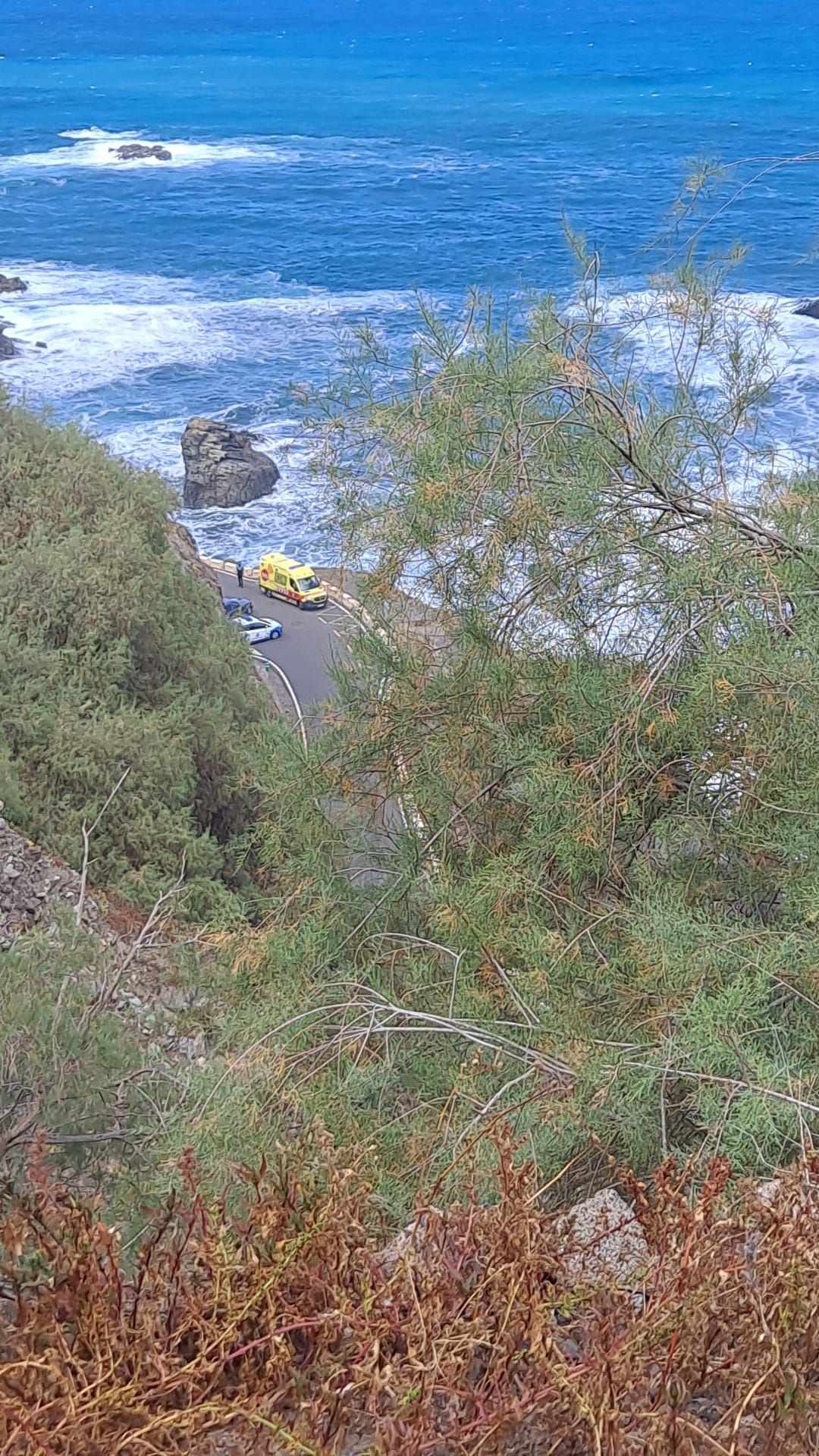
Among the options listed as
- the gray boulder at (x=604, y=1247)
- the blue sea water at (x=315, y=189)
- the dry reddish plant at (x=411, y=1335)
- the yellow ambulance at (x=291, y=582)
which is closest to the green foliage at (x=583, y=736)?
the gray boulder at (x=604, y=1247)

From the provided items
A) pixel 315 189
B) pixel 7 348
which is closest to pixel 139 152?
pixel 315 189

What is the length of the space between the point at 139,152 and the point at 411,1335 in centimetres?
7390

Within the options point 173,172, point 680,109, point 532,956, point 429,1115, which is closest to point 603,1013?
point 532,956

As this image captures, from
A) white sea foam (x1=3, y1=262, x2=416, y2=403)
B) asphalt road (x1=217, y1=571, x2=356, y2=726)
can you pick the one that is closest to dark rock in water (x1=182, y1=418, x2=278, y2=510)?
asphalt road (x1=217, y1=571, x2=356, y2=726)

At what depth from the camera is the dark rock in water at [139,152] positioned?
220 ft

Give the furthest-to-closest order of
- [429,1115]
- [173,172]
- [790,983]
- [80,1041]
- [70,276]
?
[173,172] → [70,276] → [80,1041] → [429,1115] → [790,983]

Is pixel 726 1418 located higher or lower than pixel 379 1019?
higher

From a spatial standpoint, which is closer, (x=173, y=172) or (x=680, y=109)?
(x=173, y=172)

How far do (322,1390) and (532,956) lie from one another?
97.6 inches

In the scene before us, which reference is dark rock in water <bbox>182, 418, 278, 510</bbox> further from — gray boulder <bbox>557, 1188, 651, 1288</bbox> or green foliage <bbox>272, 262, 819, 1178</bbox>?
gray boulder <bbox>557, 1188, 651, 1288</bbox>

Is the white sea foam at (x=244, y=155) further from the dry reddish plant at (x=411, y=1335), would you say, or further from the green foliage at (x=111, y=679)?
the dry reddish plant at (x=411, y=1335)

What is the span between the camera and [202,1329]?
6.21 feet

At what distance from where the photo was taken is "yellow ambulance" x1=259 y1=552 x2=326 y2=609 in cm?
2386

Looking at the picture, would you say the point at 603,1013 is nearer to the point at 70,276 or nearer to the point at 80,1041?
the point at 80,1041
